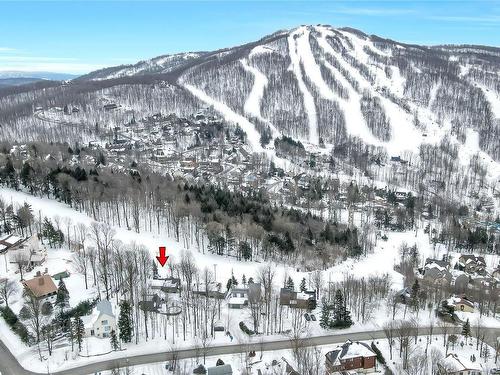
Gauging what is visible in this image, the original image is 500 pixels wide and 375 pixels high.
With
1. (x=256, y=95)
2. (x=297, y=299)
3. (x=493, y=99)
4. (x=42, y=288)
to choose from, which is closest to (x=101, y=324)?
(x=42, y=288)

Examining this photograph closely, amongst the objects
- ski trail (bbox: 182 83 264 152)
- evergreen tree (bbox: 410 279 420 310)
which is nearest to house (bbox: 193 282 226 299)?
evergreen tree (bbox: 410 279 420 310)

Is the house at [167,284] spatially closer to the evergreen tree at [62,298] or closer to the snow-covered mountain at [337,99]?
the evergreen tree at [62,298]

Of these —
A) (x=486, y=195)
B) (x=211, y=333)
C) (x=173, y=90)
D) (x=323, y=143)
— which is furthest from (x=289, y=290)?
(x=173, y=90)

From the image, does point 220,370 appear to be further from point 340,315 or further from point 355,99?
point 355,99

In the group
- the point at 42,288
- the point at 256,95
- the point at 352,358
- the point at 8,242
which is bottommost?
the point at 352,358

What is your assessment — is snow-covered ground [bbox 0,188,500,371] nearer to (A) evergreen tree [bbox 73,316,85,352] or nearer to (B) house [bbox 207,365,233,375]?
(A) evergreen tree [bbox 73,316,85,352]

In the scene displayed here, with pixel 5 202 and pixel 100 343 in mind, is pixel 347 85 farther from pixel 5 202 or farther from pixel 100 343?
pixel 100 343
